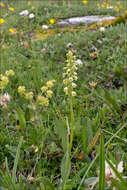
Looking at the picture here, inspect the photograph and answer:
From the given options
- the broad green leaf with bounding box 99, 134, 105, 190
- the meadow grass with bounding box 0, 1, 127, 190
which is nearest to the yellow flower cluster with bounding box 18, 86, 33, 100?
the meadow grass with bounding box 0, 1, 127, 190

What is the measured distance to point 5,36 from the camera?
442 centimetres

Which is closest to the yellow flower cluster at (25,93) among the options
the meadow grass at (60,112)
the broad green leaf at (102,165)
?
the meadow grass at (60,112)

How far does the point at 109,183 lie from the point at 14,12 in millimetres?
→ 6829

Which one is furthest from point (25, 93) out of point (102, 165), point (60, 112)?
point (102, 165)

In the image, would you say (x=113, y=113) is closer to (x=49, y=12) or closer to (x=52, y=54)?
(x=52, y=54)

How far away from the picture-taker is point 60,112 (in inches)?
79.1

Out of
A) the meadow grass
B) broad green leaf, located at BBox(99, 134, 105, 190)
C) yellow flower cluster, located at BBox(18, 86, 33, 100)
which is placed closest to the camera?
broad green leaf, located at BBox(99, 134, 105, 190)

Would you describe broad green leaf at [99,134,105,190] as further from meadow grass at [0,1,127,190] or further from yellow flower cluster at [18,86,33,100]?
yellow flower cluster at [18,86,33,100]

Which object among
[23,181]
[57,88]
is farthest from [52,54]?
[23,181]

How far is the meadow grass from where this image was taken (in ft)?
4.60

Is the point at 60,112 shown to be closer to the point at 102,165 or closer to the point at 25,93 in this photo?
the point at 25,93

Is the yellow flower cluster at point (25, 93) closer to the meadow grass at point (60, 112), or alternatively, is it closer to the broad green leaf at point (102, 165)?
the meadow grass at point (60, 112)

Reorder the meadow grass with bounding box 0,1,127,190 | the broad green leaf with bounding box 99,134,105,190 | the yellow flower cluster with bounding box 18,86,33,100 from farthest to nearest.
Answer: the yellow flower cluster with bounding box 18,86,33,100, the meadow grass with bounding box 0,1,127,190, the broad green leaf with bounding box 99,134,105,190

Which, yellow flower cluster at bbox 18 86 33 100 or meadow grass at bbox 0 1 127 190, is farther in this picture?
yellow flower cluster at bbox 18 86 33 100
